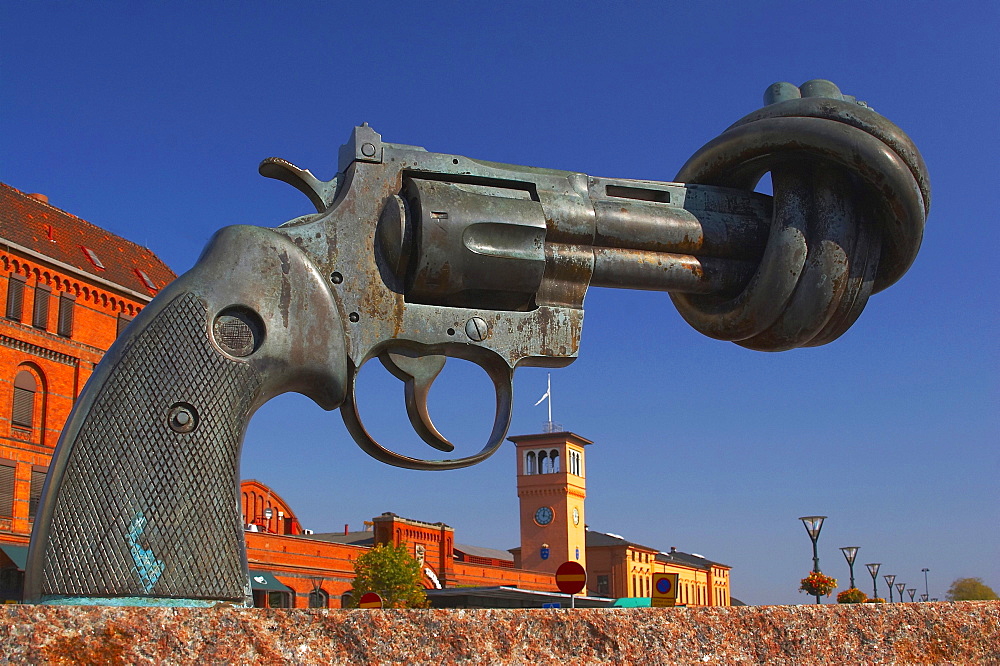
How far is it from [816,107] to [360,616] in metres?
2.35

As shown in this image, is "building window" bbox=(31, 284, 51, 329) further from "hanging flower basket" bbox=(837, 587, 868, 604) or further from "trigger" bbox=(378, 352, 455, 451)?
"trigger" bbox=(378, 352, 455, 451)

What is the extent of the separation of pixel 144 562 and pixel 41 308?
2074 centimetres

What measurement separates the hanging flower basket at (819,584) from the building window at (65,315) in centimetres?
1678

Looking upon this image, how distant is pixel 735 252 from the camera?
3.32 meters

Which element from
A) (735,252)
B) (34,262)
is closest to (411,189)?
(735,252)

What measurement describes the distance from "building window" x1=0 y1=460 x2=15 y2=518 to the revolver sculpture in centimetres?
1951

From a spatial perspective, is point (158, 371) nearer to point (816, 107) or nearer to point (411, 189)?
point (411, 189)

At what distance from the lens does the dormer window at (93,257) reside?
2267cm

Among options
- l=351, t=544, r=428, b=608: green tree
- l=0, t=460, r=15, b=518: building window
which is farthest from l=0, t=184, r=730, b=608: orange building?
l=351, t=544, r=428, b=608: green tree

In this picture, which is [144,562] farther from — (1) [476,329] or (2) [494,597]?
(2) [494,597]

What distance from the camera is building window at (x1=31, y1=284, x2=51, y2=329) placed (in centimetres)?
2066

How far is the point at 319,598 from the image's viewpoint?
1093 inches

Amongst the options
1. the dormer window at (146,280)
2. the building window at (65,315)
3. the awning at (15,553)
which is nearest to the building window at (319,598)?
the awning at (15,553)

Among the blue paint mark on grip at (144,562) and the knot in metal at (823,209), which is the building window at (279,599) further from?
the blue paint mark on grip at (144,562)
